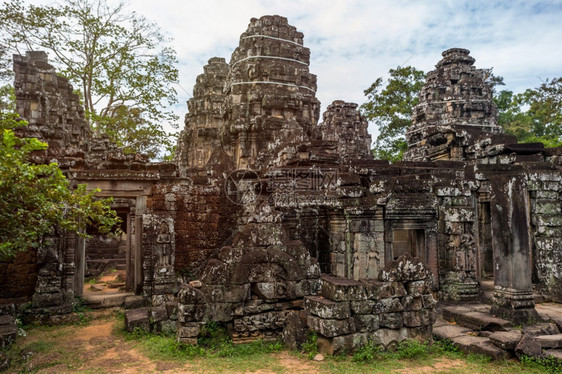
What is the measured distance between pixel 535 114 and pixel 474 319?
80.4 feet

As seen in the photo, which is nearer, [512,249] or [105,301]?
[512,249]

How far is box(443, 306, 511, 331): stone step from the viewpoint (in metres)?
6.05

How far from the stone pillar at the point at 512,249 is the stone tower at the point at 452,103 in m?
7.96

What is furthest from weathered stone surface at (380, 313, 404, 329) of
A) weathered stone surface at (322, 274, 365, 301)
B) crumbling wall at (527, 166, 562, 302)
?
crumbling wall at (527, 166, 562, 302)

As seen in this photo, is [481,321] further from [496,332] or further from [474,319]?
[496,332]

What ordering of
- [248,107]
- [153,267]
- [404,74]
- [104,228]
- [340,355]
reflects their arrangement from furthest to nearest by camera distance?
[404,74]
[248,107]
[153,267]
[104,228]
[340,355]

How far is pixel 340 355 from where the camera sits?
517 centimetres

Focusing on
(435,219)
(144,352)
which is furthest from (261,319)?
(435,219)

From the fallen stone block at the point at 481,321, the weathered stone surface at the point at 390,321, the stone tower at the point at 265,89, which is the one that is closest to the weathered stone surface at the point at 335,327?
the weathered stone surface at the point at 390,321

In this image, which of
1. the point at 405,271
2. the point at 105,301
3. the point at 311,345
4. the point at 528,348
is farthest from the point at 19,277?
the point at 528,348

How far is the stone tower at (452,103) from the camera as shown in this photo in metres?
15.7

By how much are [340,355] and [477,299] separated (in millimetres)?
4313

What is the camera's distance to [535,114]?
25.5 meters

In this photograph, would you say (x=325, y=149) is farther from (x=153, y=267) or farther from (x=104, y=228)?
(x=104, y=228)
